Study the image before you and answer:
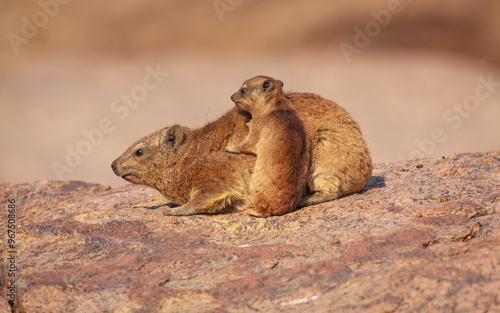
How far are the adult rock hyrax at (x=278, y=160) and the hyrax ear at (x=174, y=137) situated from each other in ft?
3.07

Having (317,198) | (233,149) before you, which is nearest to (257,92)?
(233,149)

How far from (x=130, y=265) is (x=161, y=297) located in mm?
887

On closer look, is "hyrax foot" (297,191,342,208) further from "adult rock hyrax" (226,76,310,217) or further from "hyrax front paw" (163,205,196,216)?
"hyrax front paw" (163,205,196,216)

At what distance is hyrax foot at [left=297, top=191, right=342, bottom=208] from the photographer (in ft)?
21.9

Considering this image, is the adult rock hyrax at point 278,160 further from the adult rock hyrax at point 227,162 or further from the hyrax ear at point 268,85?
the hyrax ear at point 268,85

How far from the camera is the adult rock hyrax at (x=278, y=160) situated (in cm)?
630

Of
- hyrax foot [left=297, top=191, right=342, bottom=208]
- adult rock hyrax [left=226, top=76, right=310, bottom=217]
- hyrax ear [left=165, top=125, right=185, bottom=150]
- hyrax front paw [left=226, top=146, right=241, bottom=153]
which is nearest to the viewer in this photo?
adult rock hyrax [left=226, top=76, right=310, bottom=217]

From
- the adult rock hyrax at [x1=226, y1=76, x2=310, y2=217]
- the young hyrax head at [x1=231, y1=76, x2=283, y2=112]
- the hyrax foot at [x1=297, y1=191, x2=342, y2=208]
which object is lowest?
the hyrax foot at [x1=297, y1=191, x2=342, y2=208]

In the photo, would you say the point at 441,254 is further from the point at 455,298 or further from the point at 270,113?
the point at 270,113

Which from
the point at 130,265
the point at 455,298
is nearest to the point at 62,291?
the point at 130,265

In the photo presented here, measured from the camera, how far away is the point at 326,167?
6777 millimetres

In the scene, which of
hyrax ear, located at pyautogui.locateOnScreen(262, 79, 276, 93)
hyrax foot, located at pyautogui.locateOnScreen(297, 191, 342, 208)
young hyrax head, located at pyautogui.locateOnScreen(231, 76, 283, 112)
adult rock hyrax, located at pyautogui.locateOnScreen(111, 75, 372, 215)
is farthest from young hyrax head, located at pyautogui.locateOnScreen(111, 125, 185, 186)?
hyrax foot, located at pyautogui.locateOnScreen(297, 191, 342, 208)

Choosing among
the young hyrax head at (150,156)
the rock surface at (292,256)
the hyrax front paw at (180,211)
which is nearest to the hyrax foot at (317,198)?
the rock surface at (292,256)

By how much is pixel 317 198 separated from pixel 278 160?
772mm
